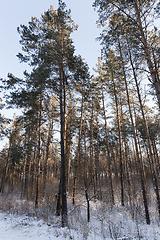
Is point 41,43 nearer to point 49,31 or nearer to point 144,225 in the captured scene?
point 49,31

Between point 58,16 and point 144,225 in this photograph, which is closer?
point 144,225

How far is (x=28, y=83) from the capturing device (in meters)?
9.09

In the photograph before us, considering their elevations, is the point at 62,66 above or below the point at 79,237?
above

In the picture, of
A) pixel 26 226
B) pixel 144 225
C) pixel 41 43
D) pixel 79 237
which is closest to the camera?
pixel 79 237

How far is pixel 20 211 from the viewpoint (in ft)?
32.6

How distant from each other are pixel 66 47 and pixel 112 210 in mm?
11591

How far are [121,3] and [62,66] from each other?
467cm

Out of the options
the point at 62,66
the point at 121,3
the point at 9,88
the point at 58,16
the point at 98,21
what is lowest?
the point at 9,88

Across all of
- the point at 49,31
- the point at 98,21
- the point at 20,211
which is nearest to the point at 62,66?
the point at 49,31

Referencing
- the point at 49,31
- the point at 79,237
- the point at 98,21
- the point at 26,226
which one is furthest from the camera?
the point at 49,31

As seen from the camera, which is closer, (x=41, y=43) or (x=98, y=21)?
(x=98, y=21)

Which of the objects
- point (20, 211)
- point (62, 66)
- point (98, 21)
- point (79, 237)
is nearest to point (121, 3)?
point (98, 21)

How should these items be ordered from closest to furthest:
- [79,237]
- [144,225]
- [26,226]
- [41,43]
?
1. [79,237]
2. [26,226]
3. [144,225]
4. [41,43]

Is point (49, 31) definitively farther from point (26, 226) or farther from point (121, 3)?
point (26, 226)
